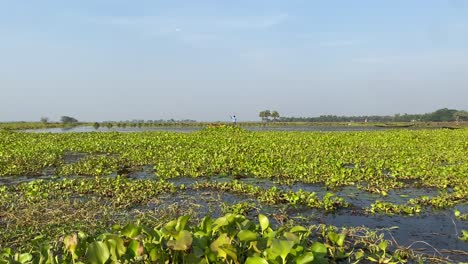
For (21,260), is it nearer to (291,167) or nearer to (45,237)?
(45,237)

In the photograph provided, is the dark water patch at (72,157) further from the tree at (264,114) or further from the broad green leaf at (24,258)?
the tree at (264,114)

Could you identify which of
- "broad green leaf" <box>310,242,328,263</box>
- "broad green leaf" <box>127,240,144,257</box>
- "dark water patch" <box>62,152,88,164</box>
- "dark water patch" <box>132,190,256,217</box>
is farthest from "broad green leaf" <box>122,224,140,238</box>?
"dark water patch" <box>62,152,88,164</box>

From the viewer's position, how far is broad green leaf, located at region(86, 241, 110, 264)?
2725mm

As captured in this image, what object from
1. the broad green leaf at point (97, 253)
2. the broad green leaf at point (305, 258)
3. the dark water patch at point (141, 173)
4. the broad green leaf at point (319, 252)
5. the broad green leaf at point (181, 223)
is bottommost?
the dark water patch at point (141, 173)

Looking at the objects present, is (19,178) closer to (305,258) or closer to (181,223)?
(181,223)

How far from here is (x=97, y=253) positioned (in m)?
2.74

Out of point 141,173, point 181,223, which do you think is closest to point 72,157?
point 141,173

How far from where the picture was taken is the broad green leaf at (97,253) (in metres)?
2.72

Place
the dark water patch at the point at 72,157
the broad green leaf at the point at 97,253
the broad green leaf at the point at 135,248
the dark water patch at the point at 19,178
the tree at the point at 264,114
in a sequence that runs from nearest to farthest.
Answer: the broad green leaf at the point at 97,253 → the broad green leaf at the point at 135,248 → the dark water patch at the point at 19,178 → the dark water patch at the point at 72,157 → the tree at the point at 264,114

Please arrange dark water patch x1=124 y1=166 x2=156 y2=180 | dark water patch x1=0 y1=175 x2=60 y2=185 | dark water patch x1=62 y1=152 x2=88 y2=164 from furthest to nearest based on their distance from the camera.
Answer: dark water patch x1=62 y1=152 x2=88 y2=164 → dark water patch x1=124 y1=166 x2=156 y2=180 → dark water patch x1=0 y1=175 x2=60 y2=185

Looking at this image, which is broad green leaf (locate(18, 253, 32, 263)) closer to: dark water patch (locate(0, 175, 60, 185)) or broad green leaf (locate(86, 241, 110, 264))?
broad green leaf (locate(86, 241, 110, 264))

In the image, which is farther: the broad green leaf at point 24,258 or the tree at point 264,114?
the tree at point 264,114

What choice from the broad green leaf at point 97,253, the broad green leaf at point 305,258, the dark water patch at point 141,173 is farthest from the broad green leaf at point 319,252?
the dark water patch at point 141,173

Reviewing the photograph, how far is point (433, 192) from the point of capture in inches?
307
